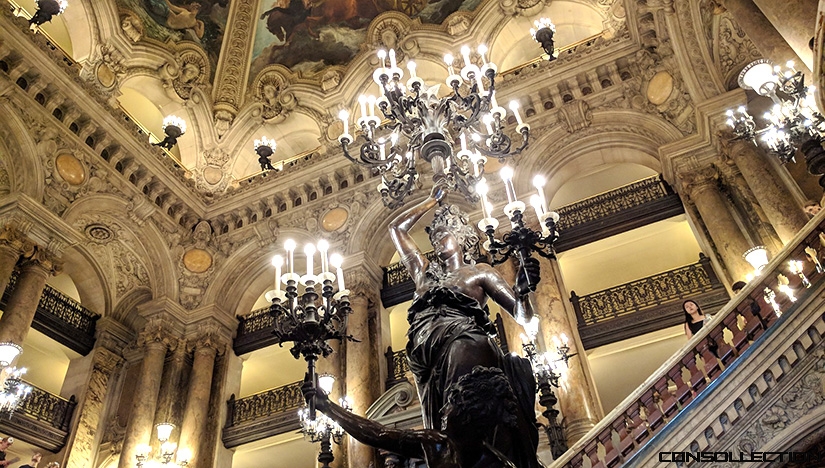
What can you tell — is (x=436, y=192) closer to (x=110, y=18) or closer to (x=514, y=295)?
(x=514, y=295)

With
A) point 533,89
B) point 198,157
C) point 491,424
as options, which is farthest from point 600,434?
point 198,157

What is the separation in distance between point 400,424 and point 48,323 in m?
7.72

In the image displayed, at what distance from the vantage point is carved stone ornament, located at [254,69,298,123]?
14.3m

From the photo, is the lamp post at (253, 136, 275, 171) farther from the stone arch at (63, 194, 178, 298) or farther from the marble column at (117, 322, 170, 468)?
the marble column at (117, 322, 170, 468)

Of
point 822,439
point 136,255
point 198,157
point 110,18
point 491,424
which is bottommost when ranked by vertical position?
point 491,424

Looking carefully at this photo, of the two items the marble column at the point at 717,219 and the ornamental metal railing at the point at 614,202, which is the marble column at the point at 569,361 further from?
the marble column at the point at 717,219

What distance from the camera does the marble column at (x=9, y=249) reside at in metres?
8.94

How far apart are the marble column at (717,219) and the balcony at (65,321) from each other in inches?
465

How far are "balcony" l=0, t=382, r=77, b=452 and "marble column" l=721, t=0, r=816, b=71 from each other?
11767mm

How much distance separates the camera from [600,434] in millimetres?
5379

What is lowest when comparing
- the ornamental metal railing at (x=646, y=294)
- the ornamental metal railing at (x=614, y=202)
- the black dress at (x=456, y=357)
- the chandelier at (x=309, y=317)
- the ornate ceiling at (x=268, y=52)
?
the black dress at (x=456, y=357)

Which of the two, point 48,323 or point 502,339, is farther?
point 48,323

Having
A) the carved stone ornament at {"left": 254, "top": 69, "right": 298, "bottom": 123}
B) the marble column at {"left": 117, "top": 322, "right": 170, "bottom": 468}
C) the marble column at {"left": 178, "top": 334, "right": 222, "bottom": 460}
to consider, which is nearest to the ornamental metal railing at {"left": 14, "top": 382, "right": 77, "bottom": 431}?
the marble column at {"left": 117, "top": 322, "right": 170, "bottom": 468}

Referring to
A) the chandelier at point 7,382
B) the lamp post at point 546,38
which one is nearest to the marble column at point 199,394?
the chandelier at point 7,382
